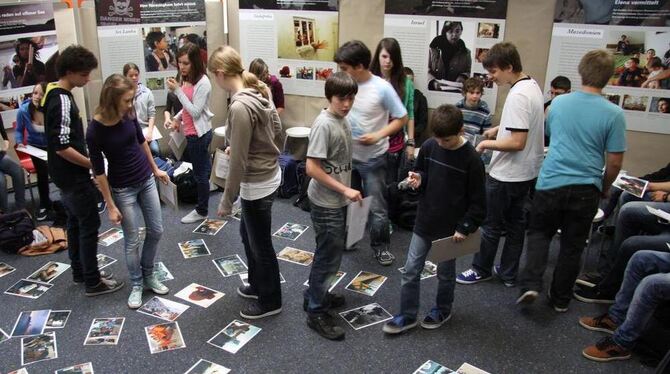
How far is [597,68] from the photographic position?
2701 millimetres

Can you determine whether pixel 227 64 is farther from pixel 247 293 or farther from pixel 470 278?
pixel 470 278

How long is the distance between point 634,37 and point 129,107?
13.2 ft

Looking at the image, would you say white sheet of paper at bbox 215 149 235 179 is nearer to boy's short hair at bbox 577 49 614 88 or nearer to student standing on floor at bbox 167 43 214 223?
student standing on floor at bbox 167 43 214 223

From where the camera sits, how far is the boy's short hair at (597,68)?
2699mm

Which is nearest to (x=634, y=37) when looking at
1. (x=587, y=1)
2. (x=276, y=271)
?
(x=587, y=1)

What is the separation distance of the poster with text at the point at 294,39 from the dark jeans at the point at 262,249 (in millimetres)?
2889

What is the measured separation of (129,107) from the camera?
2.83 metres

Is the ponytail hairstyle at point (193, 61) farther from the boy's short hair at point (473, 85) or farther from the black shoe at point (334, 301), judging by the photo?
the boy's short hair at point (473, 85)

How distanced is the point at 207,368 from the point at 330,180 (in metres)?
1.15

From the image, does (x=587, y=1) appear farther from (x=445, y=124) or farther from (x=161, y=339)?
(x=161, y=339)

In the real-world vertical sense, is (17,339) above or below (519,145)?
below

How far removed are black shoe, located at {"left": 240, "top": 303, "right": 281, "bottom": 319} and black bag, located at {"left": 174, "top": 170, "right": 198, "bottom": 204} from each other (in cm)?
196

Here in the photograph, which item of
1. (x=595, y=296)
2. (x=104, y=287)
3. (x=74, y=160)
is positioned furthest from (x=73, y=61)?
(x=595, y=296)

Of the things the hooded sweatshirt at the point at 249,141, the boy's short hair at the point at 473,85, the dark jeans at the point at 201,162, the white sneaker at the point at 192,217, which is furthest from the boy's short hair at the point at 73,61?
the boy's short hair at the point at 473,85
